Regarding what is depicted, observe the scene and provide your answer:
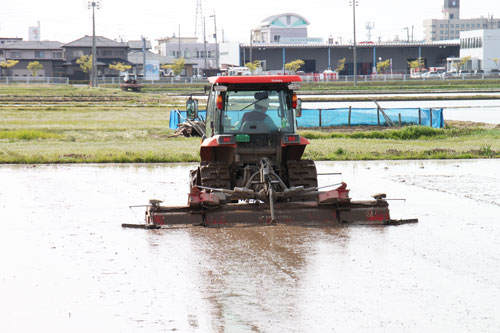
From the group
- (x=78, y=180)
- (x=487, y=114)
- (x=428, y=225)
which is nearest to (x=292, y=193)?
(x=428, y=225)

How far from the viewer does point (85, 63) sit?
112000mm

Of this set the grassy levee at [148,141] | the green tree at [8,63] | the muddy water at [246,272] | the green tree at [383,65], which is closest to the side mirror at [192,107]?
the muddy water at [246,272]

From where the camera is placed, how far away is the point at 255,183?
44.4 feet

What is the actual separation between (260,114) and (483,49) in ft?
362

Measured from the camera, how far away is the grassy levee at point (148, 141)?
25.4 m

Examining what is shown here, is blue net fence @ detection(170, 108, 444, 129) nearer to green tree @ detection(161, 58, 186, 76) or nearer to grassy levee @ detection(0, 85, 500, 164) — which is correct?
grassy levee @ detection(0, 85, 500, 164)

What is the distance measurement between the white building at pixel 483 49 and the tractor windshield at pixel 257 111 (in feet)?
360

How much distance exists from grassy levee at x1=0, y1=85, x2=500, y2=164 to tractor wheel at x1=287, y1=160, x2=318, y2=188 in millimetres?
10789

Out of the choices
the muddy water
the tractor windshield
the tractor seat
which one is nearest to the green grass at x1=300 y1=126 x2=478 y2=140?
the muddy water

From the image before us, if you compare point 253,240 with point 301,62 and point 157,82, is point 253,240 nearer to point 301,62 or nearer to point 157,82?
point 157,82

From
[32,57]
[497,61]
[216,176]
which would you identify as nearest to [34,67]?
[32,57]

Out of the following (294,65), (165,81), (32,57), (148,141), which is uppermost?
(32,57)

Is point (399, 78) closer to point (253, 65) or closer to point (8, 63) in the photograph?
point (253, 65)

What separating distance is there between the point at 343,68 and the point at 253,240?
373 ft
